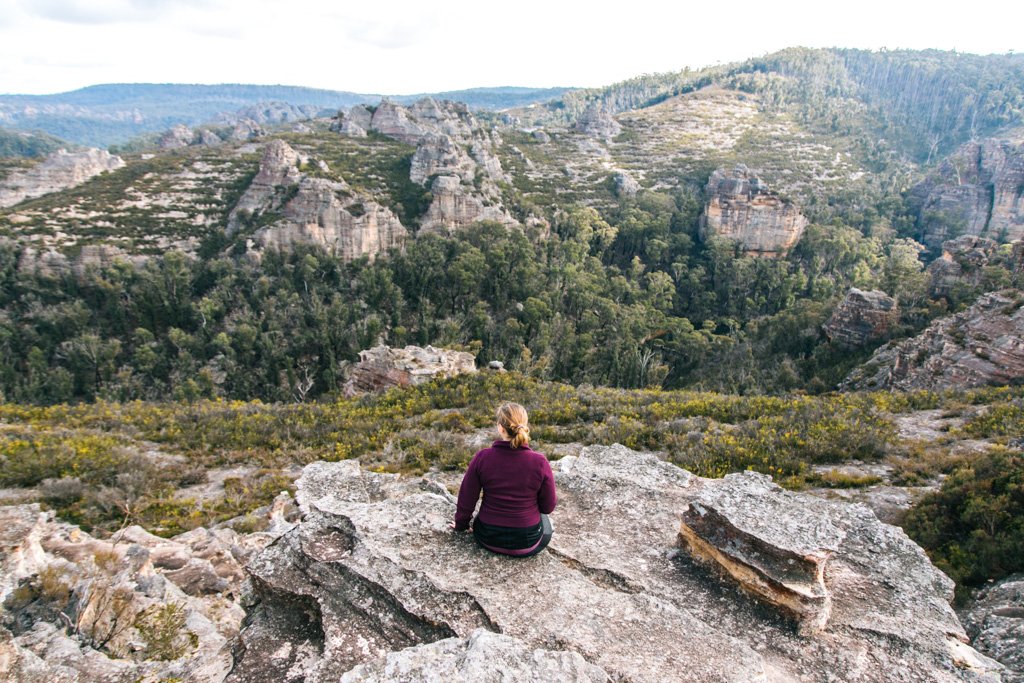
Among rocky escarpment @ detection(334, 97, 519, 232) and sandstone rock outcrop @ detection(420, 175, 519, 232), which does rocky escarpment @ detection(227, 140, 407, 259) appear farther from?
rocky escarpment @ detection(334, 97, 519, 232)

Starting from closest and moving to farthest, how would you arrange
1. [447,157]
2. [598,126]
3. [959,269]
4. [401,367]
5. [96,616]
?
[96,616] < [401,367] < [959,269] < [447,157] < [598,126]

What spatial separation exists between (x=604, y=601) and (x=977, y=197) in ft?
351

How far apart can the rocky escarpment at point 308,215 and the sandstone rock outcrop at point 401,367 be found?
31.6m

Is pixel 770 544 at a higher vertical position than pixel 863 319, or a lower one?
higher

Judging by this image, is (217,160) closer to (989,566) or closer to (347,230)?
(347,230)

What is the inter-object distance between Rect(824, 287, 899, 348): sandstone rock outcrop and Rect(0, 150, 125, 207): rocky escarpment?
7981 centimetres

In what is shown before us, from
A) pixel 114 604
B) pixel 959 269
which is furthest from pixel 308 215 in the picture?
pixel 959 269

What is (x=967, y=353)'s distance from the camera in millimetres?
20906

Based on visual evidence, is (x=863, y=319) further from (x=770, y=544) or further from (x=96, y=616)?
(x=96, y=616)

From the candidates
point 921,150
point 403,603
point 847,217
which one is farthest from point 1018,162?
point 403,603

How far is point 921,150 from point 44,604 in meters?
177

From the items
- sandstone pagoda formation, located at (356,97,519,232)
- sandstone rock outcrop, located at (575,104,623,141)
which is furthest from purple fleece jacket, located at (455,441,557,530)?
sandstone rock outcrop, located at (575,104,623,141)

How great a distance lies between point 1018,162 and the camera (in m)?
77.5

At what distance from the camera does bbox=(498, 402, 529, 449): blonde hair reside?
5.23 m
